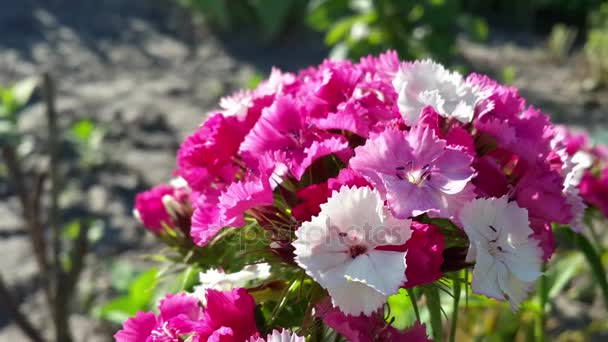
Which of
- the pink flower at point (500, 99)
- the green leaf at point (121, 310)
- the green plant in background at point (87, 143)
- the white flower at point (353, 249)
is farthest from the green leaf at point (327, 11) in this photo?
the white flower at point (353, 249)

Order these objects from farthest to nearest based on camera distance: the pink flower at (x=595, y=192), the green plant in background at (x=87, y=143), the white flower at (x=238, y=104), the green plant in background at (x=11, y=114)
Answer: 1. the green plant in background at (x=87, y=143)
2. the green plant in background at (x=11, y=114)
3. the pink flower at (x=595, y=192)
4. the white flower at (x=238, y=104)

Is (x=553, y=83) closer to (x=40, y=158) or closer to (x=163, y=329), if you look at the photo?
(x=40, y=158)

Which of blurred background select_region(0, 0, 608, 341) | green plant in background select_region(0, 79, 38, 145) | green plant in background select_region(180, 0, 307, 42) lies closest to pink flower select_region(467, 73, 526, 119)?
blurred background select_region(0, 0, 608, 341)

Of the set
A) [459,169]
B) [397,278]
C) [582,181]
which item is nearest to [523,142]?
[459,169]

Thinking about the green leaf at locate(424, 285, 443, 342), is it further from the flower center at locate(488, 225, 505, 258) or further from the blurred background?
the blurred background

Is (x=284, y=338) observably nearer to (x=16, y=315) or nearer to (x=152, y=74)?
(x=16, y=315)

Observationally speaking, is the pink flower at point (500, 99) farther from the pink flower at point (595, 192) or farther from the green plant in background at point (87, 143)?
the green plant in background at point (87, 143)
